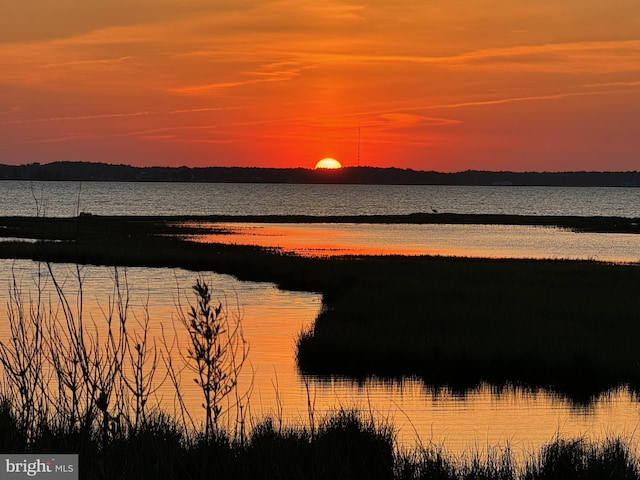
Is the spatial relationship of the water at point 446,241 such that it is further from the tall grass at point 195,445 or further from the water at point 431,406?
the tall grass at point 195,445

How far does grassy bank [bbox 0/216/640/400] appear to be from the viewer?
944 inches

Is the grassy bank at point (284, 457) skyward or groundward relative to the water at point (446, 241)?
groundward

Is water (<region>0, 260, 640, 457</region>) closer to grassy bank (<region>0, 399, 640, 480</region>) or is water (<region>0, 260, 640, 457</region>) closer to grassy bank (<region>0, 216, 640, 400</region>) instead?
grassy bank (<region>0, 216, 640, 400</region>)

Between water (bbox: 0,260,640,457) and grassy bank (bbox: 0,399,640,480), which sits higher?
grassy bank (bbox: 0,399,640,480)

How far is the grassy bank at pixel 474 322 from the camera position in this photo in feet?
78.6

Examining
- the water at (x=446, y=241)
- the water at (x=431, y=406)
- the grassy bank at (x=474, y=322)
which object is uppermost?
the water at (x=446, y=241)

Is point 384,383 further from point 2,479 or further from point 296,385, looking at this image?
point 2,479

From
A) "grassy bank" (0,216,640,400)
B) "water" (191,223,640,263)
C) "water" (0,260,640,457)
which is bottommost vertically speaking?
"water" (0,260,640,457)

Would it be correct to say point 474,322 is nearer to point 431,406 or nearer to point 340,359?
point 340,359

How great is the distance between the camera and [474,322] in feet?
94.2

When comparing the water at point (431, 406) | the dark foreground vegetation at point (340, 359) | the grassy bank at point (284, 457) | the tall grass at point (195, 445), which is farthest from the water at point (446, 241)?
the tall grass at point (195, 445)

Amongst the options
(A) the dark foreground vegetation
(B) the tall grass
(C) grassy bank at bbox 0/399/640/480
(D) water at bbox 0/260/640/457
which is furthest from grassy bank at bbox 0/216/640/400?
(C) grassy bank at bbox 0/399/640/480

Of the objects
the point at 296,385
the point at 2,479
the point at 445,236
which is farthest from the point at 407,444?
the point at 445,236

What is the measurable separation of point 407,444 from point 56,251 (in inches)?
1662
